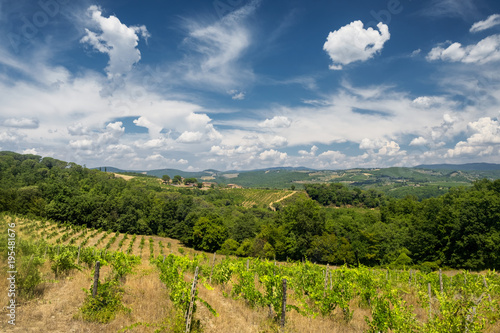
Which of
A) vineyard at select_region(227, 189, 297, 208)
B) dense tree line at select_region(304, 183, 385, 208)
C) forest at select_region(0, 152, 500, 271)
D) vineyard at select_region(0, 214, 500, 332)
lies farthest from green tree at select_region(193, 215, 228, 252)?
dense tree line at select_region(304, 183, 385, 208)

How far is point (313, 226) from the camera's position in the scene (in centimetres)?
4653

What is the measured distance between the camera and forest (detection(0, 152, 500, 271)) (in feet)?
122

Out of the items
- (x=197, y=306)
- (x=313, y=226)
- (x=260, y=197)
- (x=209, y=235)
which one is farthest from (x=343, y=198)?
(x=197, y=306)

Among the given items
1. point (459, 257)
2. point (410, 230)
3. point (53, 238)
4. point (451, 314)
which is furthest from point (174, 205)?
point (451, 314)

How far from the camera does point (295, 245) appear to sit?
150ft

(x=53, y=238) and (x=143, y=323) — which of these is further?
(x=53, y=238)

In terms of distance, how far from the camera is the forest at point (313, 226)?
122ft

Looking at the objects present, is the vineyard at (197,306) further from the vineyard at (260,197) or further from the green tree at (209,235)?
the vineyard at (260,197)

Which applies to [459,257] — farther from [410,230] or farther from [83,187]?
[83,187]

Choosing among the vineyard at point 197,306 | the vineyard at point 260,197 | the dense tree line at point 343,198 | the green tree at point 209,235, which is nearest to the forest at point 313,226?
the green tree at point 209,235

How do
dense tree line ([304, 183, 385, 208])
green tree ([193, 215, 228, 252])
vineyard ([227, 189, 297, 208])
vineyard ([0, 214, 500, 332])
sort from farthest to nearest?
vineyard ([227, 189, 297, 208]) → dense tree line ([304, 183, 385, 208]) → green tree ([193, 215, 228, 252]) → vineyard ([0, 214, 500, 332])

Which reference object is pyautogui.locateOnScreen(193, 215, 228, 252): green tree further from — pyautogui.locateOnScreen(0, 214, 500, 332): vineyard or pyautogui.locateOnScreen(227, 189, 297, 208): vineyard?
pyautogui.locateOnScreen(227, 189, 297, 208): vineyard

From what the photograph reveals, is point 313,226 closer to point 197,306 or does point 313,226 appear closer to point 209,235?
point 209,235

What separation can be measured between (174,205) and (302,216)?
41.3 meters
